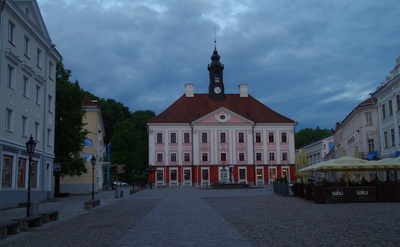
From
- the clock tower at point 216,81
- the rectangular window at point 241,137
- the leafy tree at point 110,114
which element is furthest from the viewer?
the leafy tree at point 110,114

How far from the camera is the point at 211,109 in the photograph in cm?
7700

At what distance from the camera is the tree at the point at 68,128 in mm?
38125

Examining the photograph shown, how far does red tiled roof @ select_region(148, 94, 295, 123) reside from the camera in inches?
2945

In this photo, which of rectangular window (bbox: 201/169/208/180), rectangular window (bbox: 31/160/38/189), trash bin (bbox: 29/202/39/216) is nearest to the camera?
→ trash bin (bbox: 29/202/39/216)

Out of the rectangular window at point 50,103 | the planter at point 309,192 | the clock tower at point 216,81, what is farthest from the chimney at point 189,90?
the planter at point 309,192

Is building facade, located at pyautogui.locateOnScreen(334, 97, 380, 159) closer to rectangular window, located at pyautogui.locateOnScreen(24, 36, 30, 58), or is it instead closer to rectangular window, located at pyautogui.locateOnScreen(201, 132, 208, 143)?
rectangular window, located at pyautogui.locateOnScreen(201, 132, 208, 143)

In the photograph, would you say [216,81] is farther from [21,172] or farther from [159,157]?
[21,172]

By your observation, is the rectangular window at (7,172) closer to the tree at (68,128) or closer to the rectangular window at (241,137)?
the tree at (68,128)

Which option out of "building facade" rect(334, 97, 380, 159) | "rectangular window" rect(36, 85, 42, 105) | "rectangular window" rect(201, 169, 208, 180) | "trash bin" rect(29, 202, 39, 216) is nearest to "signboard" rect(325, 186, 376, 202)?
"trash bin" rect(29, 202, 39, 216)

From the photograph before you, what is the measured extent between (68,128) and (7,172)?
43.2 ft

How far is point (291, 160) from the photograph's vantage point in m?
74.1

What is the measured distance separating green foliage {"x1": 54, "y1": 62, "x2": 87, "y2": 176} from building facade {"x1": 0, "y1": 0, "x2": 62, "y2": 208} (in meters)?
Answer: 4.35

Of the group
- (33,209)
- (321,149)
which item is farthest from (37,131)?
(321,149)

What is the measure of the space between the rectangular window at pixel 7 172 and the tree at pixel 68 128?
1222 cm
